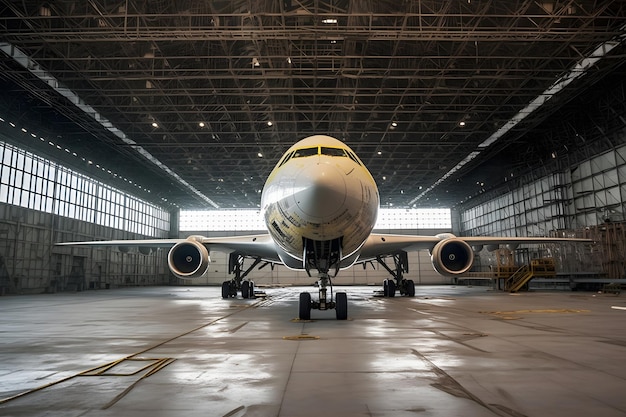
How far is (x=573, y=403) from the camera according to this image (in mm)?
3287

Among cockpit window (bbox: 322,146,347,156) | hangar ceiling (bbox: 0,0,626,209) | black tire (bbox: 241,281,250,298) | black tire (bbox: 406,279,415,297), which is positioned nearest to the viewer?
cockpit window (bbox: 322,146,347,156)

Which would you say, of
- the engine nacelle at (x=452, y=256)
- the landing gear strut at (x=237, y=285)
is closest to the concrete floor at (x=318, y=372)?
the engine nacelle at (x=452, y=256)

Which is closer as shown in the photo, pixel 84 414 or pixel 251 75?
pixel 84 414

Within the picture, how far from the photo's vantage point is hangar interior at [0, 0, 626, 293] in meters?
Result: 17.0

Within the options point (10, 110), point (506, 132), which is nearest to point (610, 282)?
point (506, 132)

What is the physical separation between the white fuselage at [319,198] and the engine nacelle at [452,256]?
21.4 feet

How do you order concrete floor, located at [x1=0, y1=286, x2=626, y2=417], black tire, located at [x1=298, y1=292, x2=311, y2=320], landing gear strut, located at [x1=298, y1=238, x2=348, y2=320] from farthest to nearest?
black tire, located at [x1=298, y1=292, x2=311, y2=320], landing gear strut, located at [x1=298, y1=238, x2=348, y2=320], concrete floor, located at [x1=0, y1=286, x2=626, y2=417]

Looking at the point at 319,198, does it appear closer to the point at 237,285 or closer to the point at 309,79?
the point at 237,285

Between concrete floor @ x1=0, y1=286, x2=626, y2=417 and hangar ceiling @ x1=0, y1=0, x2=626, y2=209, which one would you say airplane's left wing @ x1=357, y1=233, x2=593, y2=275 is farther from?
hangar ceiling @ x1=0, y1=0, x2=626, y2=209

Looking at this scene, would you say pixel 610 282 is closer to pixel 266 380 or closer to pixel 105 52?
pixel 266 380

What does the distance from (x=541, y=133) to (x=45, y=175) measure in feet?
120

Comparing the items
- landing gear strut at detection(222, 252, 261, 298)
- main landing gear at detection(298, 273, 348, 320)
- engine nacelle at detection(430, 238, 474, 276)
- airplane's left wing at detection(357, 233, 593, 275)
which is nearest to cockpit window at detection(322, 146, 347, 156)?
main landing gear at detection(298, 273, 348, 320)

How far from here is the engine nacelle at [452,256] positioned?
14617mm

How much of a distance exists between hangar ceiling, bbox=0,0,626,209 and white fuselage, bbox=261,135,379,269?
966cm
